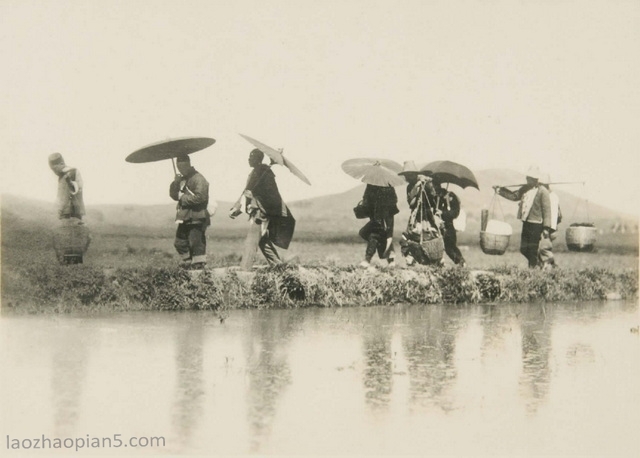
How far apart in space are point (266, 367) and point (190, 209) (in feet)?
16.3

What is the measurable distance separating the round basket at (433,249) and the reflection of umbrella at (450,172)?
1.30 meters

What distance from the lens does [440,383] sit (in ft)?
25.7

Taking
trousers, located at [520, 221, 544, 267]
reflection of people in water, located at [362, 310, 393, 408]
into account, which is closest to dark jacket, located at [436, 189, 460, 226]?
trousers, located at [520, 221, 544, 267]

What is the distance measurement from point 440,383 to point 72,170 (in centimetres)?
712

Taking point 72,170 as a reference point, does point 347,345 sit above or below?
below

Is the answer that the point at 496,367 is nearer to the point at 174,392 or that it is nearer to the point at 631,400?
the point at 631,400

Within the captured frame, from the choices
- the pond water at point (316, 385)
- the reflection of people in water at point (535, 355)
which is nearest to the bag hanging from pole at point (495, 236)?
the reflection of people in water at point (535, 355)

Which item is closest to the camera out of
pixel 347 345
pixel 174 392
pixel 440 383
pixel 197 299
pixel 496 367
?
pixel 174 392

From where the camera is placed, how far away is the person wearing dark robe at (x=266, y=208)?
12.9 meters

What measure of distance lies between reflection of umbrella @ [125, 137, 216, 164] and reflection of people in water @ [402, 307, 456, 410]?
4.00 meters

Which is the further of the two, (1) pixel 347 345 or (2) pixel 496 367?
(1) pixel 347 345

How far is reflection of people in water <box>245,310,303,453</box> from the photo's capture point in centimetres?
658

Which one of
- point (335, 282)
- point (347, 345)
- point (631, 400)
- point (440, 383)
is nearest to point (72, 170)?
point (335, 282)

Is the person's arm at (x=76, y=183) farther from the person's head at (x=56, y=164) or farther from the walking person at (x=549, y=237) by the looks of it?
the walking person at (x=549, y=237)
